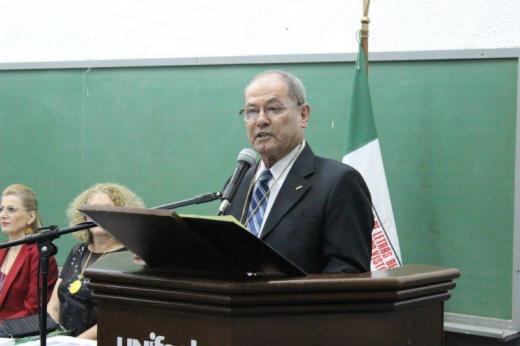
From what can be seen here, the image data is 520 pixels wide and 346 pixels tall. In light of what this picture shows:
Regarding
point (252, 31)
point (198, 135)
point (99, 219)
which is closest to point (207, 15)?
point (252, 31)

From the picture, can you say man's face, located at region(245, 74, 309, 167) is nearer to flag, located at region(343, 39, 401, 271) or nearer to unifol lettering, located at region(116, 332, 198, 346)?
unifol lettering, located at region(116, 332, 198, 346)

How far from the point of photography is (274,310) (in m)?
1.62

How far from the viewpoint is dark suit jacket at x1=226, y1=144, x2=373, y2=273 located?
2246mm

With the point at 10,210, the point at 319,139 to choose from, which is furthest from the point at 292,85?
the point at 10,210

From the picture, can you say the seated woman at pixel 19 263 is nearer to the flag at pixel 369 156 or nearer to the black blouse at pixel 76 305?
the black blouse at pixel 76 305

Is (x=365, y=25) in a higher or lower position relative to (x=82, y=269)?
higher

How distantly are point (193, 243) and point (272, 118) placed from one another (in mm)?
906

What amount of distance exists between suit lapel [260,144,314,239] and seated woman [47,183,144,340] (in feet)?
5.32

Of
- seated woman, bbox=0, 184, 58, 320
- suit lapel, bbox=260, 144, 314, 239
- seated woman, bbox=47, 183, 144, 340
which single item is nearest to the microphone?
suit lapel, bbox=260, 144, 314, 239

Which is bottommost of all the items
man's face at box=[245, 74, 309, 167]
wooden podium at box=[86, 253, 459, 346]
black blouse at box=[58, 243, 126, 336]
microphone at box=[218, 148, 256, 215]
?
black blouse at box=[58, 243, 126, 336]

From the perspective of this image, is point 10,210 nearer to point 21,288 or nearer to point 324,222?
point 21,288

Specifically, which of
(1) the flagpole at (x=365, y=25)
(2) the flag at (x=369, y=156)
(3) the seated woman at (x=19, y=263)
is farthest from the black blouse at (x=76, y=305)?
(1) the flagpole at (x=365, y=25)

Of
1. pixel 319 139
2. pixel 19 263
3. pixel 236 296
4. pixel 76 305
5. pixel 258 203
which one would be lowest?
pixel 76 305

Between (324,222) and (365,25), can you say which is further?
(365,25)
